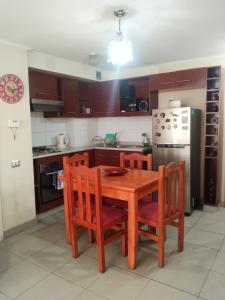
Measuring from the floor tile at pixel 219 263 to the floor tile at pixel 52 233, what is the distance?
1.69 meters

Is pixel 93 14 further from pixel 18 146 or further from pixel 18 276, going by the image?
pixel 18 276

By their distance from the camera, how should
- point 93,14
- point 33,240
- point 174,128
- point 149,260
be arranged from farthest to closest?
point 174,128 < point 33,240 < point 149,260 < point 93,14

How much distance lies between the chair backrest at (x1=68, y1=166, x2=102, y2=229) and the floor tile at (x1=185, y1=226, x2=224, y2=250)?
1253mm

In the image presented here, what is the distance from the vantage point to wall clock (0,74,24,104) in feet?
9.19

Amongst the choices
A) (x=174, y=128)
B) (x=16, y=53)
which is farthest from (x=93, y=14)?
(x=174, y=128)

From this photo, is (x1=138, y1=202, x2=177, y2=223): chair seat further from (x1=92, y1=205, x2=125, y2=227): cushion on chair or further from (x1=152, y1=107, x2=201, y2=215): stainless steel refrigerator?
(x1=152, y1=107, x2=201, y2=215): stainless steel refrigerator

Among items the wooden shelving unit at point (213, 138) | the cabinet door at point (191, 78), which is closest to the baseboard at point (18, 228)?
the wooden shelving unit at point (213, 138)

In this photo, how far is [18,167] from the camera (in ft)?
9.93

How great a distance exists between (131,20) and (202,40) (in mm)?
1098

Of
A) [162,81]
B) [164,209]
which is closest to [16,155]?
[164,209]

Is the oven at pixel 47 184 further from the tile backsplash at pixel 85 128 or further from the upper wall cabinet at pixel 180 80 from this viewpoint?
the upper wall cabinet at pixel 180 80

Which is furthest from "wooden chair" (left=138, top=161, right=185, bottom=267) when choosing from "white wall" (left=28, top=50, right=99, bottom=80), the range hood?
"white wall" (left=28, top=50, right=99, bottom=80)

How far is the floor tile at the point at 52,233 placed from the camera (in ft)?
9.44

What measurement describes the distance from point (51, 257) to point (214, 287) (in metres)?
1.55
